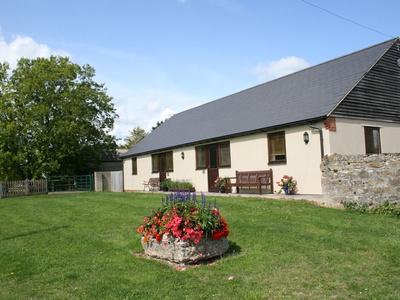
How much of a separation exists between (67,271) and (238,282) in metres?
2.70

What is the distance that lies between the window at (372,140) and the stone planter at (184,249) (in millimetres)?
11093

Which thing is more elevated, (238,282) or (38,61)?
(38,61)

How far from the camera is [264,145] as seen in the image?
54.0 feet

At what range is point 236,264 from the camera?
589cm

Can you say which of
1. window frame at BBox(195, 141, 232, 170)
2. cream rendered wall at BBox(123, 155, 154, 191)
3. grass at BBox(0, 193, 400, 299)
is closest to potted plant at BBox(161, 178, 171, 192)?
cream rendered wall at BBox(123, 155, 154, 191)

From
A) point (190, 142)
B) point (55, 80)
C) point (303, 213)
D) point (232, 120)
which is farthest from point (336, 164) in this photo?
point (55, 80)

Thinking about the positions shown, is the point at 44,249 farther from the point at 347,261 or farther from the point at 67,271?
the point at 347,261

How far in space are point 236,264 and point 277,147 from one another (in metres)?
10.6

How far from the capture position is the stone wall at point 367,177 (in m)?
10.5

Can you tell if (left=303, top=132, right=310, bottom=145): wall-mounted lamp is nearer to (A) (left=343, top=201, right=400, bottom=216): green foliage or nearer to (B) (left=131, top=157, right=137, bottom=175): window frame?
(A) (left=343, top=201, right=400, bottom=216): green foliage

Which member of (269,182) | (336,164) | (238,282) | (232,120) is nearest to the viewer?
(238,282)

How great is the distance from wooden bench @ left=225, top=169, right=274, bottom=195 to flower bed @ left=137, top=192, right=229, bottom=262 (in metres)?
9.42

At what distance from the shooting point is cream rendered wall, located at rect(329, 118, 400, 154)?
14148 millimetres

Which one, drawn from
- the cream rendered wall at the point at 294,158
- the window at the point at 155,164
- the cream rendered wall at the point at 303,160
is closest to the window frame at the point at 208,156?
the cream rendered wall at the point at 294,158
